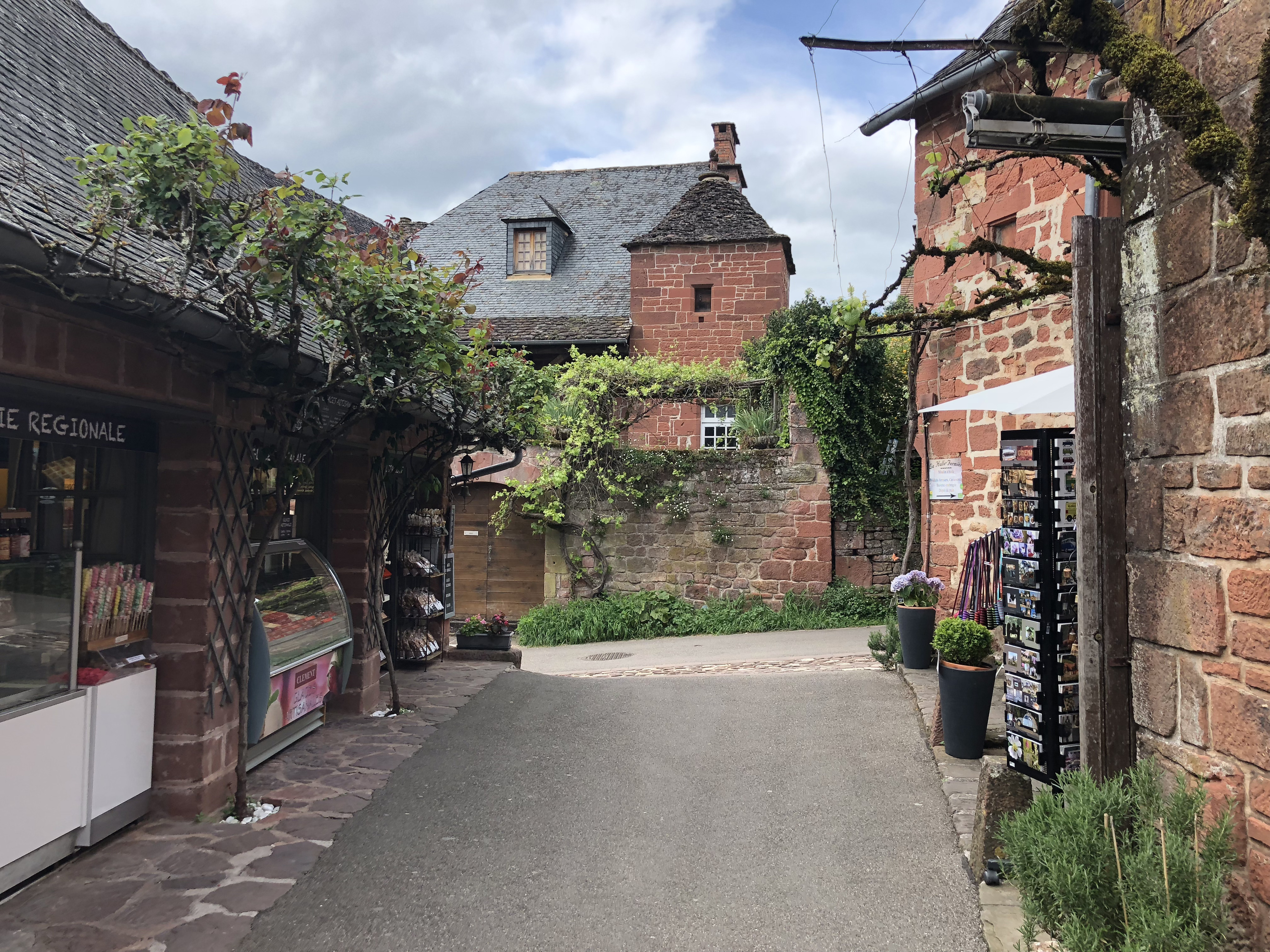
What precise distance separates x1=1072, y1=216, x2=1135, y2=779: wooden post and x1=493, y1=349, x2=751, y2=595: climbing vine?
10495 millimetres

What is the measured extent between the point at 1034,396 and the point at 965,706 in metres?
1.90

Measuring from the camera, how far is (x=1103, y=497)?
3.20 meters

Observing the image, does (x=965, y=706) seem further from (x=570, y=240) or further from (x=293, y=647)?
(x=570, y=240)

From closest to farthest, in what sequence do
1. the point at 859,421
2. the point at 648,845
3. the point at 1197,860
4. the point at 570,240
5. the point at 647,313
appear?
the point at 1197,860 → the point at 648,845 → the point at 859,421 → the point at 647,313 → the point at 570,240

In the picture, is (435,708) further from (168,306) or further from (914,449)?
(914,449)

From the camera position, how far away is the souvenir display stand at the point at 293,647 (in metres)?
5.27

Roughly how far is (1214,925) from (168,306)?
4.17 metres

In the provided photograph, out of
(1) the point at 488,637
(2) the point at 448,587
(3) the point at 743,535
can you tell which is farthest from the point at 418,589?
(3) the point at 743,535

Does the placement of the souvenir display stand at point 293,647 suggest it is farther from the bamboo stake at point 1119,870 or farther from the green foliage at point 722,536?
the green foliage at point 722,536

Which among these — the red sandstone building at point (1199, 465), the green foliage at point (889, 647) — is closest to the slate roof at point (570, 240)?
the green foliage at point (889, 647)

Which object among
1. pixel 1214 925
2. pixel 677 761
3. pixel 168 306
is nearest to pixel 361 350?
pixel 168 306

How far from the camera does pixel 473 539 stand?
→ 15266 millimetres

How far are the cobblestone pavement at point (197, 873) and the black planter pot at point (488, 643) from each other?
3797 mm

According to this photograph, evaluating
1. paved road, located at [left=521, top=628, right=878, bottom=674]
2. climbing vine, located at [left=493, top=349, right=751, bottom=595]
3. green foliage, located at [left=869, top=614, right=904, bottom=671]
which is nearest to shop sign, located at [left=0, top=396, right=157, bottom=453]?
paved road, located at [left=521, top=628, right=878, bottom=674]
